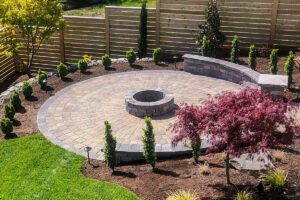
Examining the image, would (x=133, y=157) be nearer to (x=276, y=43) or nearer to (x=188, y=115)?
(x=188, y=115)

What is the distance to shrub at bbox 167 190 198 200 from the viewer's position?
7.89 meters

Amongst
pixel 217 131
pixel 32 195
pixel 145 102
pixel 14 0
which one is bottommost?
pixel 32 195

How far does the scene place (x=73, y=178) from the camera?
9.51 meters

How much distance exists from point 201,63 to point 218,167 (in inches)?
287

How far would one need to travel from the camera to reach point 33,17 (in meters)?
16.2

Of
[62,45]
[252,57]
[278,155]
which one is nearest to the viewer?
[278,155]

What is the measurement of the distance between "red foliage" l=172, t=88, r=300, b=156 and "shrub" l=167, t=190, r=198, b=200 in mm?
1093

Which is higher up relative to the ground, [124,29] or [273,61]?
[124,29]

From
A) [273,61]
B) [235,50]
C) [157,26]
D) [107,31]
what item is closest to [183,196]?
[273,61]

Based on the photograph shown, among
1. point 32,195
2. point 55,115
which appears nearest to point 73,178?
point 32,195

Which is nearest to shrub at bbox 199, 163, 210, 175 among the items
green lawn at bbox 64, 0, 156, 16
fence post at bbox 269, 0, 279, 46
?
fence post at bbox 269, 0, 279, 46

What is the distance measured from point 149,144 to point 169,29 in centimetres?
979

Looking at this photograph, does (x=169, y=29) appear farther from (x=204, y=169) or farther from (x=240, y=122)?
(x=240, y=122)

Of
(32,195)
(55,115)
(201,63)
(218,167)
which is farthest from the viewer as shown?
(201,63)
